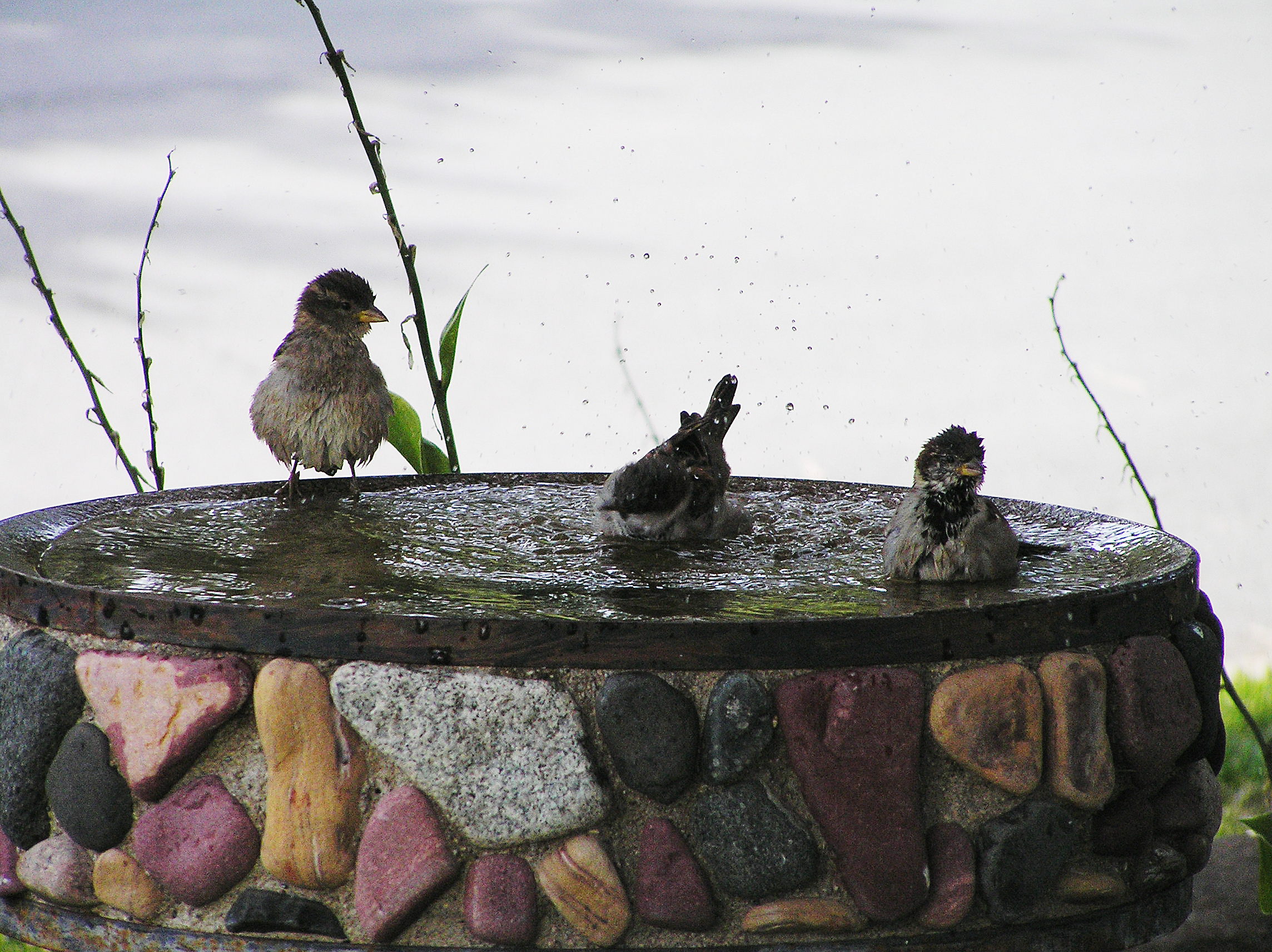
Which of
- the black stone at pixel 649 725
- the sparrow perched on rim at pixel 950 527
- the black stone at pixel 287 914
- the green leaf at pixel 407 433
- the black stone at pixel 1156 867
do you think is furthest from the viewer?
the green leaf at pixel 407 433

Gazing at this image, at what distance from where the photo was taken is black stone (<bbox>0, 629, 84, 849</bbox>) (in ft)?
9.35

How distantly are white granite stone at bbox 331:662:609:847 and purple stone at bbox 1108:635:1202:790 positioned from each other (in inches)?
42.5

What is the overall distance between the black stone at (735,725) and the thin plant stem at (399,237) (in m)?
2.95

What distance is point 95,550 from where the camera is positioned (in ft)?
11.3

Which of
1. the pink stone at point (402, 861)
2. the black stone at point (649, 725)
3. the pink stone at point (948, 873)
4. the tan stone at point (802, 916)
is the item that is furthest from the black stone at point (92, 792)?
the pink stone at point (948, 873)

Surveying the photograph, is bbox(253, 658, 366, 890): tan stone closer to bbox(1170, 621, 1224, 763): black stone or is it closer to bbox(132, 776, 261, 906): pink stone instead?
bbox(132, 776, 261, 906): pink stone

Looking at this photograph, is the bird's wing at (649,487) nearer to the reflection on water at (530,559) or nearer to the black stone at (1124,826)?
the reflection on water at (530,559)

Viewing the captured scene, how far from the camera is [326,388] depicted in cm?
433

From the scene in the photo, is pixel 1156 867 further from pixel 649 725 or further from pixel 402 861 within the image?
pixel 402 861

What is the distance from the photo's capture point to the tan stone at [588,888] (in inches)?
104

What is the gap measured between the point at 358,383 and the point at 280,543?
2.79 feet

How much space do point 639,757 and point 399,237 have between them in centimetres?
323

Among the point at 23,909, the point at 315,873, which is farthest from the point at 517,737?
the point at 23,909

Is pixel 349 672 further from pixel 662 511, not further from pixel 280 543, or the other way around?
pixel 662 511
